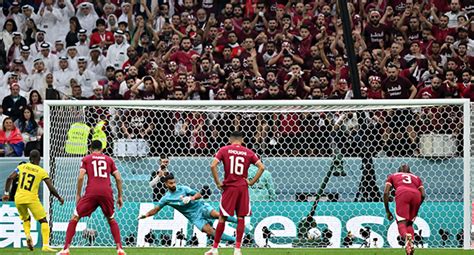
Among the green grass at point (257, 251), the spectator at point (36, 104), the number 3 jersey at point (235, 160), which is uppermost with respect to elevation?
the spectator at point (36, 104)

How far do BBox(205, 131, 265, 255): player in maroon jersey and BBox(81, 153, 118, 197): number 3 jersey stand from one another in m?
1.60

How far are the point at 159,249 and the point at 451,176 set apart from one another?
527 cm

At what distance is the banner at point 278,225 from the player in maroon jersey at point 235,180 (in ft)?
11.5

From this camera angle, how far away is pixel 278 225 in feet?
64.5

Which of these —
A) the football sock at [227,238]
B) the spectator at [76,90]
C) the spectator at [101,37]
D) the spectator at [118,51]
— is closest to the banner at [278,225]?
the football sock at [227,238]

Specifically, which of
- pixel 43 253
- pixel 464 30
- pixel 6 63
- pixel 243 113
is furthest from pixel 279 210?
pixel 6 63

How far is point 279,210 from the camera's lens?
19625 millimetres

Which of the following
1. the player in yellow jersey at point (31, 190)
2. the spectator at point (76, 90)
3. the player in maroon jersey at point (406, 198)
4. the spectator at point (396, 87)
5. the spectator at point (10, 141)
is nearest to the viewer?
the player in maroon jersey at point (406, 198)

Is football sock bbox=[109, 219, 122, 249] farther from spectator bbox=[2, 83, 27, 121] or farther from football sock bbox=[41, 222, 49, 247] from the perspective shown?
spectator bbox=[2, 83, 27, 121]

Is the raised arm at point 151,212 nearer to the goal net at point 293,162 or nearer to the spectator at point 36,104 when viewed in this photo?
the goal net at point 293,162

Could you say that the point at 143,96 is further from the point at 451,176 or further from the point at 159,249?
the point at 451,176

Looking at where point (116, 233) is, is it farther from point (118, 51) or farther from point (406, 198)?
point (118, 51)

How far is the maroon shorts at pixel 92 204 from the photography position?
52.9 feet

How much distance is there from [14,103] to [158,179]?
5.12 m
